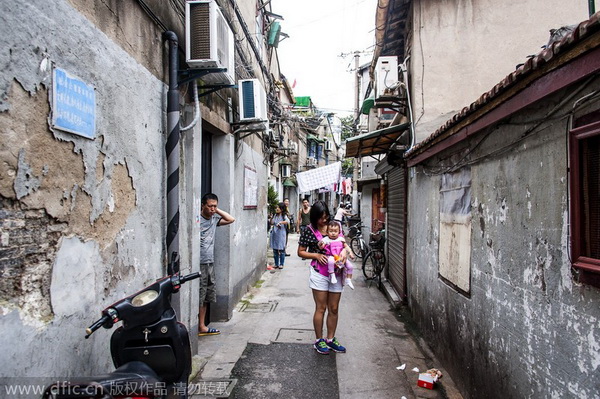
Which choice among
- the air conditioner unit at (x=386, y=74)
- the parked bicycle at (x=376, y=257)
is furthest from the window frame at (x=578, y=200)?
the parked bicycle at (x=376, y=257)

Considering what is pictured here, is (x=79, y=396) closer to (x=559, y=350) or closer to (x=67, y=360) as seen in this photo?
(x=67, y=360)

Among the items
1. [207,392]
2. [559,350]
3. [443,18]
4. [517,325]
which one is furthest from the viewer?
[443,18]

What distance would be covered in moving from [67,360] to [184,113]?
2.93m

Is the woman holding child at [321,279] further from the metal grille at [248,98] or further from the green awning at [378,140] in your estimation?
the green awning at [378,140]

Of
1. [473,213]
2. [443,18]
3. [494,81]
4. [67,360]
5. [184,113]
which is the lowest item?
[67,360]

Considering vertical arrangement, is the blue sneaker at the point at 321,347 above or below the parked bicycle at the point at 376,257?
below

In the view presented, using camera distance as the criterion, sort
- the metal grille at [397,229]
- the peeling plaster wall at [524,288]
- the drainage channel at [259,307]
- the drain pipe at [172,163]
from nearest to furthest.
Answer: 1. the peeling plaster wall at [524,288]
2. the drain pipe at [172,163]
3. the drainage channel at [259,307]
4. the metal grille at [397,229]

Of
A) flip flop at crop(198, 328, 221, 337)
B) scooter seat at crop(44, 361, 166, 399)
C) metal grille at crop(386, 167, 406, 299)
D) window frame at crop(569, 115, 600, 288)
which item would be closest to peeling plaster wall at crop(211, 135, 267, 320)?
flip flop at crop(198, 328, 221, 337)

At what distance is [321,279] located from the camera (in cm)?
507

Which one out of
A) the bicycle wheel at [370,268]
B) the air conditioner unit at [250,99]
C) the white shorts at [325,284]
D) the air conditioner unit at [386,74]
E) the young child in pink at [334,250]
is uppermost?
the air conditioner unit at [386,74]

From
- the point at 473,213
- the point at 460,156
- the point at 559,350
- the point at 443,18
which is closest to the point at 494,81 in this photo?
the point at 443,18

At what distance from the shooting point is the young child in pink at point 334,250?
4.95m

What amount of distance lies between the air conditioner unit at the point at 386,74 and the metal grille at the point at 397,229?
66.1 inches

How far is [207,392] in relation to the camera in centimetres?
402
